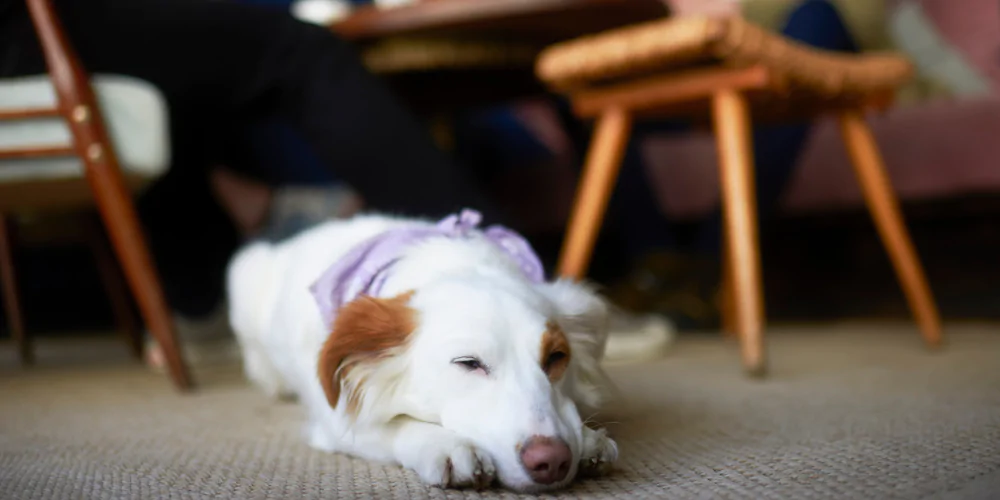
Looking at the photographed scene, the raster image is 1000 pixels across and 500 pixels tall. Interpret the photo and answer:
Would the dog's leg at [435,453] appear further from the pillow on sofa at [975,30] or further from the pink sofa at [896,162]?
the pillow on sofa at [975,30]

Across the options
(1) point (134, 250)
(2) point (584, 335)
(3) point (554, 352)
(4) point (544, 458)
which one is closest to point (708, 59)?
(2) point (584, 335)

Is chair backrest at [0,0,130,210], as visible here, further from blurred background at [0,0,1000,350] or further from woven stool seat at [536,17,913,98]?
woven stool seat at [536,17,913,98]

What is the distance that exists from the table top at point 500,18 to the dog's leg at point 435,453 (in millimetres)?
1056

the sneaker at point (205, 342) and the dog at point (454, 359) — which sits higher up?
the dog at point (454, 359)

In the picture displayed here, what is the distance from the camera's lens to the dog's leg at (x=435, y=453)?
0.74 meters

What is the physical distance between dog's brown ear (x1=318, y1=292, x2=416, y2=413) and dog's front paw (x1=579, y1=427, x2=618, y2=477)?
22cm

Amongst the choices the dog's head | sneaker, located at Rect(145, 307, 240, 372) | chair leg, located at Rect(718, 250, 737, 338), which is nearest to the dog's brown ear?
the dog's head

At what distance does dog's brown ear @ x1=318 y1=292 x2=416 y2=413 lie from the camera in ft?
2.73

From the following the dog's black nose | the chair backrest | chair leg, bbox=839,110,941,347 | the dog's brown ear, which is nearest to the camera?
the dog's black nose

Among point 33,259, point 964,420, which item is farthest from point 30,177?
point 33,259

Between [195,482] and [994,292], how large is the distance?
2.69 metres

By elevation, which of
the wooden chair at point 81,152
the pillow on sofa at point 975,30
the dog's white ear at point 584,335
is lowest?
the dog's white ear at point 584,335

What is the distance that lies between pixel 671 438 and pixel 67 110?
1.10 m

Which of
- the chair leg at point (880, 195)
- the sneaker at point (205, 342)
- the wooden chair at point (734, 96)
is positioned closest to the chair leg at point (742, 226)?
the wooden chair at point (734, 96)
